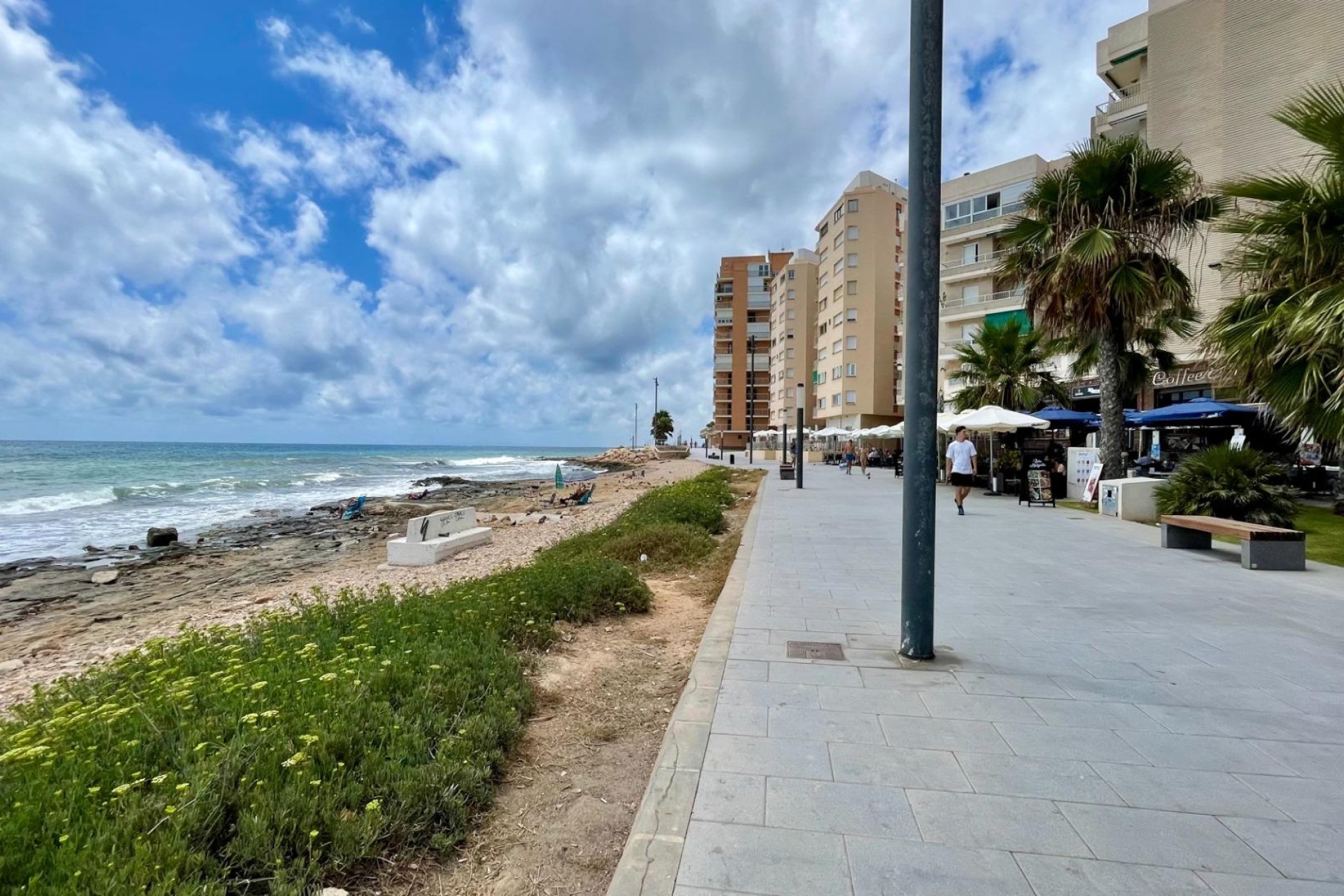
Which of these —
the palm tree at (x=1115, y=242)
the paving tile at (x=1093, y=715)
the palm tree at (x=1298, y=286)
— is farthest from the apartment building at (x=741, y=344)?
the paving tile at (x=1093, y=715)

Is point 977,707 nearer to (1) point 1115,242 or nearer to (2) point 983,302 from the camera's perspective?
(1) point 1115,242

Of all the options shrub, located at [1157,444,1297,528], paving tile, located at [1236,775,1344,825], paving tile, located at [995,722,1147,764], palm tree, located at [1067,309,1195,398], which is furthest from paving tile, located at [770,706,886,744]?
palm tree, located at [1067,309,1195,398]

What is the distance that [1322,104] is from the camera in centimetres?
660

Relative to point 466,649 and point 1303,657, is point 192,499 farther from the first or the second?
point 1303,657

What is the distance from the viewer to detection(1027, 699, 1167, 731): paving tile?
11.0ft

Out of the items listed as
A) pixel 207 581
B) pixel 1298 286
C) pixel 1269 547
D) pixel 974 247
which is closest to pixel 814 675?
pixel 1269 547

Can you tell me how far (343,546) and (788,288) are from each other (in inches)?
2217

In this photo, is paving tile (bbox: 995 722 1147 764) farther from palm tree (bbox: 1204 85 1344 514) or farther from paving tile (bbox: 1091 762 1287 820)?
palm tree (bbox: 1204 85 1344 514)

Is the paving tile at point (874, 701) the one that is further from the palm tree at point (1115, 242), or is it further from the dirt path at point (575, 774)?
the palm tree at point (1115, 242)

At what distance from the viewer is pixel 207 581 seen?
11812mm

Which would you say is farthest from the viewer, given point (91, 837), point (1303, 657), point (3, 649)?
point (3, 649)

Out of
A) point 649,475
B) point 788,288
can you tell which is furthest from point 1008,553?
point 788,288

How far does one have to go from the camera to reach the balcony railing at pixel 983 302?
3550 centimetres

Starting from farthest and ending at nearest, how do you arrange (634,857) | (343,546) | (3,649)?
1. (343,546)
2. (3,649)
3. (634,857)
